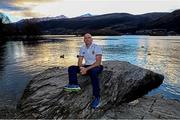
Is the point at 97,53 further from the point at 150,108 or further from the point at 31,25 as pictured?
the point at 31,25

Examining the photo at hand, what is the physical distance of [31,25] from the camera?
618ft

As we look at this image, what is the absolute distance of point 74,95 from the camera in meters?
16.0

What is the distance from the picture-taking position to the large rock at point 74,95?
15359 mm

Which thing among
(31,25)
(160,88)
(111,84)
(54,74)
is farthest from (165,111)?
(31,25)

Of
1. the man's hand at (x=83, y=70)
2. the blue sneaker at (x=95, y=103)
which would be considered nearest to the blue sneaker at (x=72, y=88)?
the man's hand at (x=83, y=70)

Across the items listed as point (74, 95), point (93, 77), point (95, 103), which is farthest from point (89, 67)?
point (95, 103)

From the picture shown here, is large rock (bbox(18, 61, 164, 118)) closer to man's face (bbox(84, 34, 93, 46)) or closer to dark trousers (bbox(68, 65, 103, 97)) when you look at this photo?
dark trousers (bbox(68, 65, 103, 97))

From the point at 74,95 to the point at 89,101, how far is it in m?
1.01

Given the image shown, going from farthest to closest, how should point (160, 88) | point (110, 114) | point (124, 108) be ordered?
point (160, 88), point (124, 108), point (110, 114)

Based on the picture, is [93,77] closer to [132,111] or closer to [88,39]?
[88,39]

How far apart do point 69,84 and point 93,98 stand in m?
1.64

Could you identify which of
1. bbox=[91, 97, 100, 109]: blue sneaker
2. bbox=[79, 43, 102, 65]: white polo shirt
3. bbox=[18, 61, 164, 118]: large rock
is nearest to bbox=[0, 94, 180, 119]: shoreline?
bbox=[18, 61, 164, 118]: large rock

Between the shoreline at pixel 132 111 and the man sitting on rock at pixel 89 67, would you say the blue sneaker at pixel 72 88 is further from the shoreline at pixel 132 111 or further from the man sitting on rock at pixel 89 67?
the shoreline at pixel 132 111

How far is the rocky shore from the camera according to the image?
50.4ft
